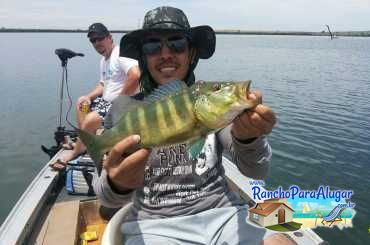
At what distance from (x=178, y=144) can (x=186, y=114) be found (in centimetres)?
23

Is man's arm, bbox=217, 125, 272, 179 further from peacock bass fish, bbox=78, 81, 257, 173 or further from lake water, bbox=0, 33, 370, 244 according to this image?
lake water, bbox=0, 33, 370, 244

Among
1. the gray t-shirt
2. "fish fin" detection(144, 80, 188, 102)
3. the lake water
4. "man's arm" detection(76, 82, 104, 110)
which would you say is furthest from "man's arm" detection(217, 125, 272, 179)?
"man's arm" detection(76, 82, 104, 110)

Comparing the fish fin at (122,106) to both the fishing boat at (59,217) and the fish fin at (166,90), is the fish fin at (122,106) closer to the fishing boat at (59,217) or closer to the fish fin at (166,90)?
the fish fin at (166,90)

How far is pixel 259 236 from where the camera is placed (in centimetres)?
263

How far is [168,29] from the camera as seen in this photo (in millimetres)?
2924

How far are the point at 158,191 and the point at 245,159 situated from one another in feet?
2.27

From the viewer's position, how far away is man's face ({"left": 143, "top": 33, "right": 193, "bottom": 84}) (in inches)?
115

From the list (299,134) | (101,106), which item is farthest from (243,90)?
(299,134)

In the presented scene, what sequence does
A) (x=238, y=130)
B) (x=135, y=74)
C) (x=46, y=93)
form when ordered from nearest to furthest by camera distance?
(x=238, y=130)
(x=135, y=74)
(x=46, y=93)

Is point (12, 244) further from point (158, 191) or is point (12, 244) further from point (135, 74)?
point (135, 74)

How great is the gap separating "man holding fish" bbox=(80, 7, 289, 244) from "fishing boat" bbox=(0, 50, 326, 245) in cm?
37

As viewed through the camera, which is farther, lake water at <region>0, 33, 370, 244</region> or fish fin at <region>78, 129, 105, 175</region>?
lake water at <region>0, 33, 370, 244</region>

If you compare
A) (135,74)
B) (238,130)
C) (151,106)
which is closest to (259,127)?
(238,130)

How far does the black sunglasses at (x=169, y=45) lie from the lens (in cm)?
293
